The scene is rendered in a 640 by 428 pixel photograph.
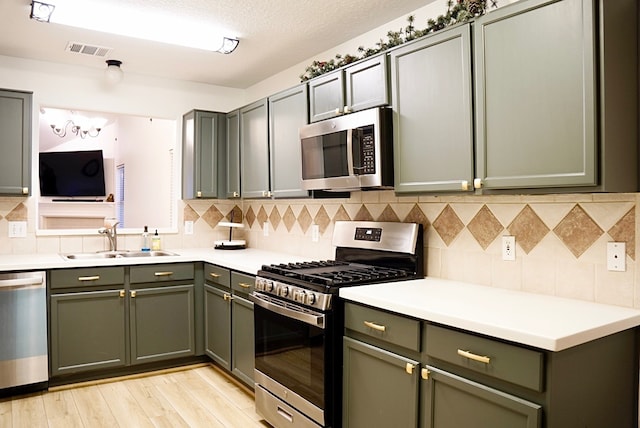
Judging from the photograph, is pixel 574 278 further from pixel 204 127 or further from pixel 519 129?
pixel 204 127

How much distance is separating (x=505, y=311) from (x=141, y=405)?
2.43 meters

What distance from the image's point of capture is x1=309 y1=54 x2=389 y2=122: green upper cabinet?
2557 millimetres

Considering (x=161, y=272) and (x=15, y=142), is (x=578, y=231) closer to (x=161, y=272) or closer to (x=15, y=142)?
(x=161, y=272)

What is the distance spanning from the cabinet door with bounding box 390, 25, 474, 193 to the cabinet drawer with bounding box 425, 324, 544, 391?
2.19 ft

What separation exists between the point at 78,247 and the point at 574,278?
365cm

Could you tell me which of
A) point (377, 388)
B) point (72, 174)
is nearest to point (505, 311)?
point (377, 388)

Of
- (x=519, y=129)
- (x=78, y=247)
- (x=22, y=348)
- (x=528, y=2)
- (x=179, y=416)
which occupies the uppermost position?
(x=528, y=2)

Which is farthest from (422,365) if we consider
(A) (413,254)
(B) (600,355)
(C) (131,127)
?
(C) (131,127)

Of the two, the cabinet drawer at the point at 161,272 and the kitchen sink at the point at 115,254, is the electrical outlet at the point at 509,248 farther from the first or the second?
the kitchen sink at the point at 115,254

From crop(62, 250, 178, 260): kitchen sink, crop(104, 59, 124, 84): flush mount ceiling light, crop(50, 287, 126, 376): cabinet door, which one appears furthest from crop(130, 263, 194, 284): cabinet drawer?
crop(104, 59, 124, 84): flush mount ceiling light

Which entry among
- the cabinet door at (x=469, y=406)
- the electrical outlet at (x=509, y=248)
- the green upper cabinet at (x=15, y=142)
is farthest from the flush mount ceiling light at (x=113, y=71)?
the cabinet door at (x=469, y=406)

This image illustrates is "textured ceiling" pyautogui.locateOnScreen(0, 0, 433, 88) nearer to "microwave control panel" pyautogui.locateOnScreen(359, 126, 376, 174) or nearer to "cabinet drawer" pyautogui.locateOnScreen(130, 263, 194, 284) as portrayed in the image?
"microwave control panel" pyautogui.locateOnScreen(359, 126, 376, 174)

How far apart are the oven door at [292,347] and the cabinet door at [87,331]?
4.00 feet

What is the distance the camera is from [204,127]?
14.1 ft
